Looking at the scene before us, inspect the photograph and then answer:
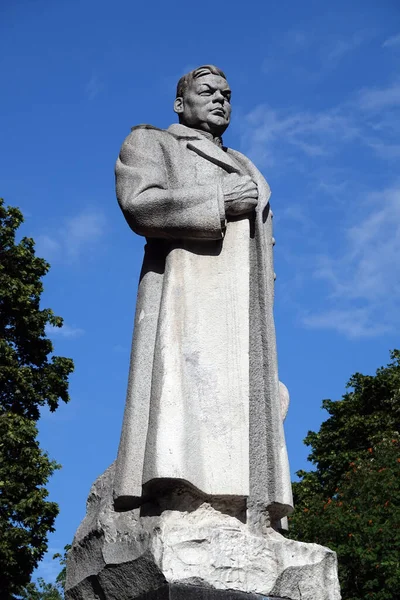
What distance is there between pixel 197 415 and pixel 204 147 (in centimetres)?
202

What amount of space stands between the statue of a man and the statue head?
0.16 metres

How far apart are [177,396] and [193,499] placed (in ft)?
2.03

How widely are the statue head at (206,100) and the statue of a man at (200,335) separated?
0.51ft

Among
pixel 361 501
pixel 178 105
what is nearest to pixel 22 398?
pixel 361 501

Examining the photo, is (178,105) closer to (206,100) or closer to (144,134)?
(206,100)

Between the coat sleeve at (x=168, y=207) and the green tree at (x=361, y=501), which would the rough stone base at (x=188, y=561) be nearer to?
the coat sleeve at (x=168, y=207)

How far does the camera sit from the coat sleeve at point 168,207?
6188 mm

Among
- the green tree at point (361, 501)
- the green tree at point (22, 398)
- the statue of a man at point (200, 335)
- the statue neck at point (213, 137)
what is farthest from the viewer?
the green tree at point (22, 398)

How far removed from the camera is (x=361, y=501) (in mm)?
22016

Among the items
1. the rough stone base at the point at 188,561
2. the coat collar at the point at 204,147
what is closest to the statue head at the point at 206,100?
the coat collar at the point at 204,147

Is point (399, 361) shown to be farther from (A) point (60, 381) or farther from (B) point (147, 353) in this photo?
(B) point (147, 353)

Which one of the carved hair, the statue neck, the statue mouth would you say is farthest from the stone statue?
the carved hair

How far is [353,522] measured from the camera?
20.6m

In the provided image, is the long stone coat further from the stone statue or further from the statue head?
the statue head
